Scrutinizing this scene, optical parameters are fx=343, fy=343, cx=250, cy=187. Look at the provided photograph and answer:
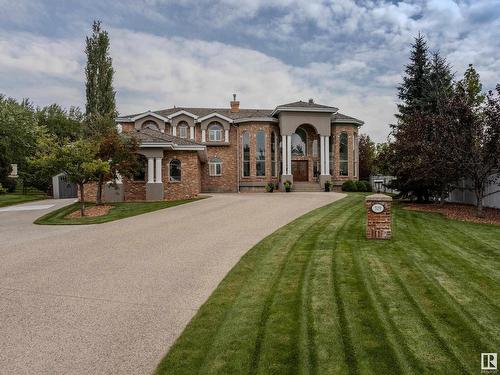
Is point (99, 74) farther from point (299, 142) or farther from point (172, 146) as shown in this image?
point (299, 142)

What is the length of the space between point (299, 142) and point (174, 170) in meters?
13.7

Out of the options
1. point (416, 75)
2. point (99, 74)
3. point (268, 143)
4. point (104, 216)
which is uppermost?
point (99, 74)

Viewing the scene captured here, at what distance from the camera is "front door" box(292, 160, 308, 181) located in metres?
31.2

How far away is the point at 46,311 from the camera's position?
4457 millimetres

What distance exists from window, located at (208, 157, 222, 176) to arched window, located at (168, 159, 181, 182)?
8854 mm

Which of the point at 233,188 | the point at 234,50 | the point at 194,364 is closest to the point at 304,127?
the point at 233,188

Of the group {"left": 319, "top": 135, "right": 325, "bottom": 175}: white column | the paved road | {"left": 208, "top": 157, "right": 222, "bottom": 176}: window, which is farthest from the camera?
{"left": 208, "top": 157, "right": 222, "bottom": 176}: window

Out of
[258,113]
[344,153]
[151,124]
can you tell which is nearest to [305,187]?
[344,153]

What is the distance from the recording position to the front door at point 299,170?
3120 cm

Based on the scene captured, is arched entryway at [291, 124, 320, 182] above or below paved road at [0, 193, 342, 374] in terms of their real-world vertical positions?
above

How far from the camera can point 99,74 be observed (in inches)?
1271

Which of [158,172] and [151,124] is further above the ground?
[151,124]

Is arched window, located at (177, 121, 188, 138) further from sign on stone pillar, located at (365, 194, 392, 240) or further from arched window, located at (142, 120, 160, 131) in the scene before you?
sign on stone pillar, located at (365, 194, 392, 240)

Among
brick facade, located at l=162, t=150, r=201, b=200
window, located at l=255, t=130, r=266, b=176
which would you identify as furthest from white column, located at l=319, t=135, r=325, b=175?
brick facade, located at l=162, t=150, r=201, b=200
